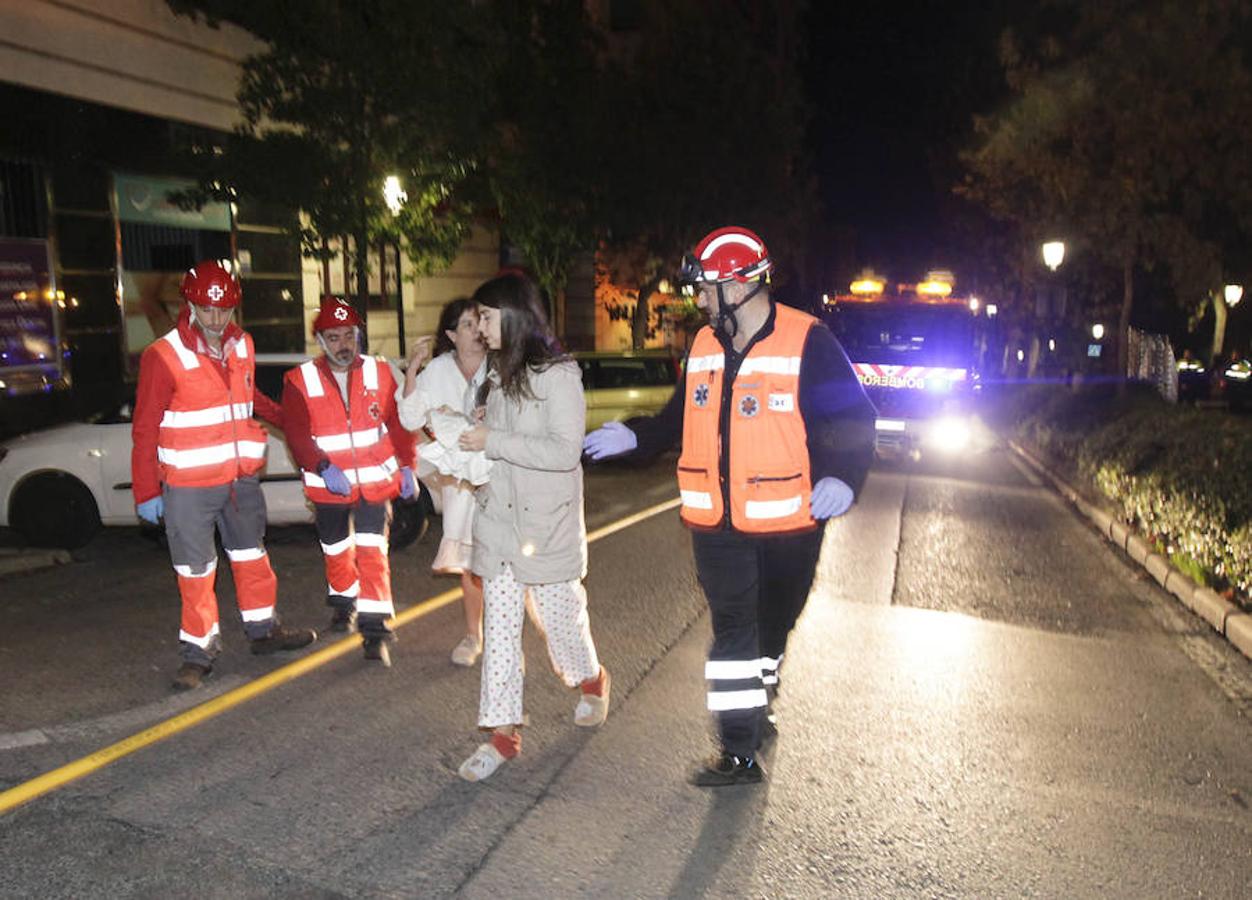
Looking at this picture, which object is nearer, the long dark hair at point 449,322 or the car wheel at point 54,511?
the long dark hair at point 449,322

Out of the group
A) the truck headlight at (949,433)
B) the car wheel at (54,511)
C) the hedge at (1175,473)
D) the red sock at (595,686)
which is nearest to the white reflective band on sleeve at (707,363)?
the red sock at (595,686)

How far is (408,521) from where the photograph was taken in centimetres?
891

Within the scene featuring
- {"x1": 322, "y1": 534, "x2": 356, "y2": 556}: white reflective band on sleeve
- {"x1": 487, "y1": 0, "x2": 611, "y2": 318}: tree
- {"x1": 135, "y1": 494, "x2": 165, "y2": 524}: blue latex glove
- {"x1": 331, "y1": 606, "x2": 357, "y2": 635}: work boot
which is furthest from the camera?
{"x1": 487, "y1": 0, "x2": 611, "y2": 318}: tree

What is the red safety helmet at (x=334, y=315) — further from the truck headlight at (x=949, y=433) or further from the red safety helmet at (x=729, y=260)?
the truck headlight at (x=949, y=433)

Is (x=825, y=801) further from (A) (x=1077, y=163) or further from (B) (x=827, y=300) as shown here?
(A) (x=1077, y=163)

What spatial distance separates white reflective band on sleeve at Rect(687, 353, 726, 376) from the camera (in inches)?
163

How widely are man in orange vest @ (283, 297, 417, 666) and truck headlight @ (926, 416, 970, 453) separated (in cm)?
1062

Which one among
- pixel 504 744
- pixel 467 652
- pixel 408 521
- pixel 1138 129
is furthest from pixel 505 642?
pixel 1138 129

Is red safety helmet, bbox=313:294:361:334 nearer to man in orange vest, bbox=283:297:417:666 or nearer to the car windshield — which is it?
man in orange vest, bbox=283:297:417:666

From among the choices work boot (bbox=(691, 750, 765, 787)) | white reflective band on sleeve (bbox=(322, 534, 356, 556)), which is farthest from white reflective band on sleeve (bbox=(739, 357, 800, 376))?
white reflective band on sleeve (bbox=(322, 534, 356, 556))

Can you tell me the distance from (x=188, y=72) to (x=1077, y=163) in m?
13.2

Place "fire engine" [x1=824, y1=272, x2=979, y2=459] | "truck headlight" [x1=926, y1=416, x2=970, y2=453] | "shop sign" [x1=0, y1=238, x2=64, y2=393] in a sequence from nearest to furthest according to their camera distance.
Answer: "shop sign" [x1=0, y1=238, x2=64, y2=393] < "fire engine" [x1=824, y1=272, x2=979, y2=459] < "truck headlight" [x1=926, y1=416, x2=970, y2=453]

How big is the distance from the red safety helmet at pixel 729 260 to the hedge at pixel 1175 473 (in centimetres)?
484

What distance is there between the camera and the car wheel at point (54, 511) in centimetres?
857
